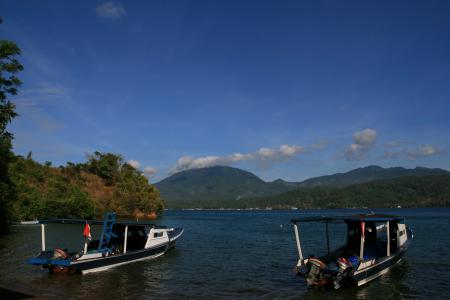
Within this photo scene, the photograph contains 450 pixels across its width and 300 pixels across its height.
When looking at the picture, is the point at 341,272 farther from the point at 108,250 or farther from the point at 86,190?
the point at 86,190

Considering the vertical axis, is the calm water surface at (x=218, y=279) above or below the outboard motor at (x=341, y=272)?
below

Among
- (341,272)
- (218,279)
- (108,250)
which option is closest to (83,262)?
(108,250)

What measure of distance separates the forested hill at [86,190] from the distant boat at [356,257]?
6780cm

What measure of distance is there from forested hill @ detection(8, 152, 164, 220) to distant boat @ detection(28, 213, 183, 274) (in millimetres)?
52824

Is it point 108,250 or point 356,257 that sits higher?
point 356,257

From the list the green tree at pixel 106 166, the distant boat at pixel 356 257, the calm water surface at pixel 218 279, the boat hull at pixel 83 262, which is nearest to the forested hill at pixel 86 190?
the green tree at pixel 106 166

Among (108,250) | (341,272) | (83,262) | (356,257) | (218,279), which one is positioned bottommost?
(218,279)

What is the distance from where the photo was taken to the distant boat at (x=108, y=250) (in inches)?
950

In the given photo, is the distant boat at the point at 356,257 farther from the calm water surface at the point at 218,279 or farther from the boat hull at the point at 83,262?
the boat hull at the point at 83,262

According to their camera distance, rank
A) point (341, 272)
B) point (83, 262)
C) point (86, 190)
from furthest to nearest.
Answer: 1. point (86, 190)
2. point (83, 262)
3. point (341, 272)

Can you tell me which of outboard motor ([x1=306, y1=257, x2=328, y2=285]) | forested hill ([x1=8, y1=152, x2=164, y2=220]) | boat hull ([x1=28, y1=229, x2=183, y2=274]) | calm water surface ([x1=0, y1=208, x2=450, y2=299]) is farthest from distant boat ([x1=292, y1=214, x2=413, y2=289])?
forested hill ([x1=8, y1=152, x2=164, y2=220])

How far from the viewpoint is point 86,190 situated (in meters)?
117

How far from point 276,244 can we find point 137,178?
100239mm

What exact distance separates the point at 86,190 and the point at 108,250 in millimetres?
96357
